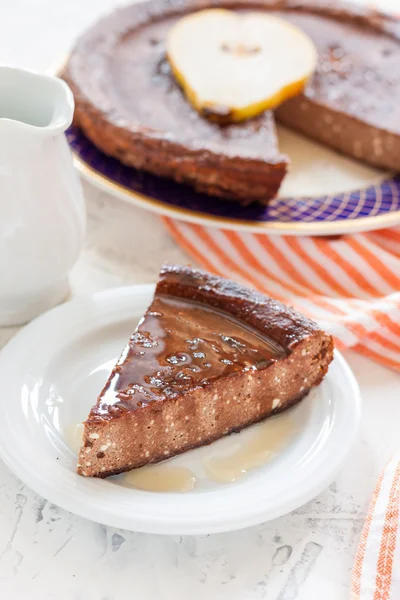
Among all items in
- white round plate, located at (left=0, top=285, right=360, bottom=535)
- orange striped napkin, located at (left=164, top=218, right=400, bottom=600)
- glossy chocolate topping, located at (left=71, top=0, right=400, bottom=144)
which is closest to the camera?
white round plate, located at (left=0, top=285, right=360, bottom=535)

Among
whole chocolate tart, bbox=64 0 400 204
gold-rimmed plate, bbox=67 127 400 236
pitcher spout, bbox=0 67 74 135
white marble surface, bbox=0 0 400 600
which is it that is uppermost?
pitcher spout, bbox=0 67 74 135

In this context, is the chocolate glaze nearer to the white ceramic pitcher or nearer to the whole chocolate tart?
the white ceramic pitcher

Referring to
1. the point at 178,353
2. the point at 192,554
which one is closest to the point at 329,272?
the point at 178,353

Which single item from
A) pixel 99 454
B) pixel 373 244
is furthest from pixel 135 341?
pixel 373 244

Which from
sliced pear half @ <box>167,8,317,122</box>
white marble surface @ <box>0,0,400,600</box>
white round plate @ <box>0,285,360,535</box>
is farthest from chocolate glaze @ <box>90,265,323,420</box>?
sliced pear half @ <box>167,8,317,122</box>

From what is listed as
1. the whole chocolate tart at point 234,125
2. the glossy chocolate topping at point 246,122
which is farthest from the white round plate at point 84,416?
the glossy chocolate topping at point 246,122

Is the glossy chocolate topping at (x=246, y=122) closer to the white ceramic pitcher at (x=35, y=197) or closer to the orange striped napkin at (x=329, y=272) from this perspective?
the orange striped napkin at (x=329, y=272)

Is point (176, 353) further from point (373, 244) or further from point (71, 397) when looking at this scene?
point (373, 244)
